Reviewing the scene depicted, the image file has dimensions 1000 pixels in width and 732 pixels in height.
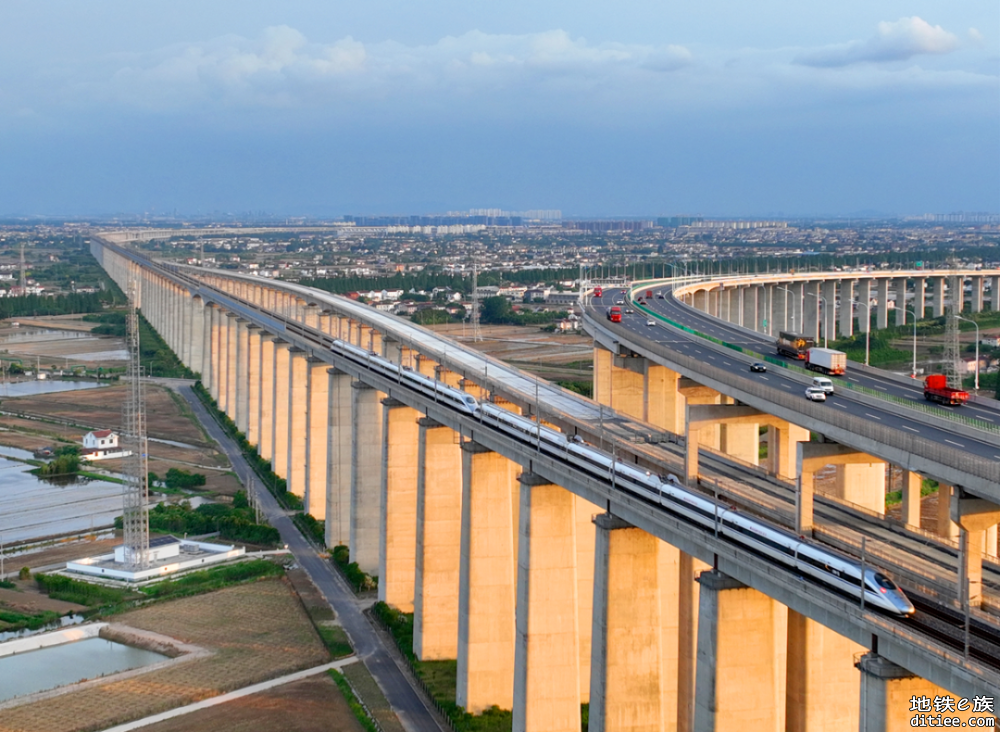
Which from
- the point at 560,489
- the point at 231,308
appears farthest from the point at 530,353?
the point at 560,489

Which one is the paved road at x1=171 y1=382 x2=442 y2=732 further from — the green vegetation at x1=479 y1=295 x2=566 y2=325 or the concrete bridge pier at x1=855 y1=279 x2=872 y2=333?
the concrete bridge pier at x1=855 y1=279 x2=872 y2=333

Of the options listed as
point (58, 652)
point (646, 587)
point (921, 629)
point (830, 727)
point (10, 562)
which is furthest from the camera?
point (10, 562)

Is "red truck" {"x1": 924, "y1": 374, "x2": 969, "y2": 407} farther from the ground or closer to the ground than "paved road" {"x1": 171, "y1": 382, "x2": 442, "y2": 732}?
farther from the ground

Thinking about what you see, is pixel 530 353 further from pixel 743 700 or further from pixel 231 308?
pixel 743 700

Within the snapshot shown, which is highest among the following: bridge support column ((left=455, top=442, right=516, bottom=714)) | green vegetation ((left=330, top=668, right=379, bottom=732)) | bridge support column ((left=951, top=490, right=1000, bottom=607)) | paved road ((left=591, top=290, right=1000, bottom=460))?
paved road ((left=591, top=290, right=1000, bottom=460))

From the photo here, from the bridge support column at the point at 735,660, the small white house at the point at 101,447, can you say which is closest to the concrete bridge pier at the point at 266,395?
the small white house at the point at 101,447

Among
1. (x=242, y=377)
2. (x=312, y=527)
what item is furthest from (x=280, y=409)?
(x=312, y=527)

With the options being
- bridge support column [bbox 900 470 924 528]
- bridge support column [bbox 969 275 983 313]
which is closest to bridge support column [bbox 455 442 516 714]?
bridge support column [bbox 900 470 924 528]
